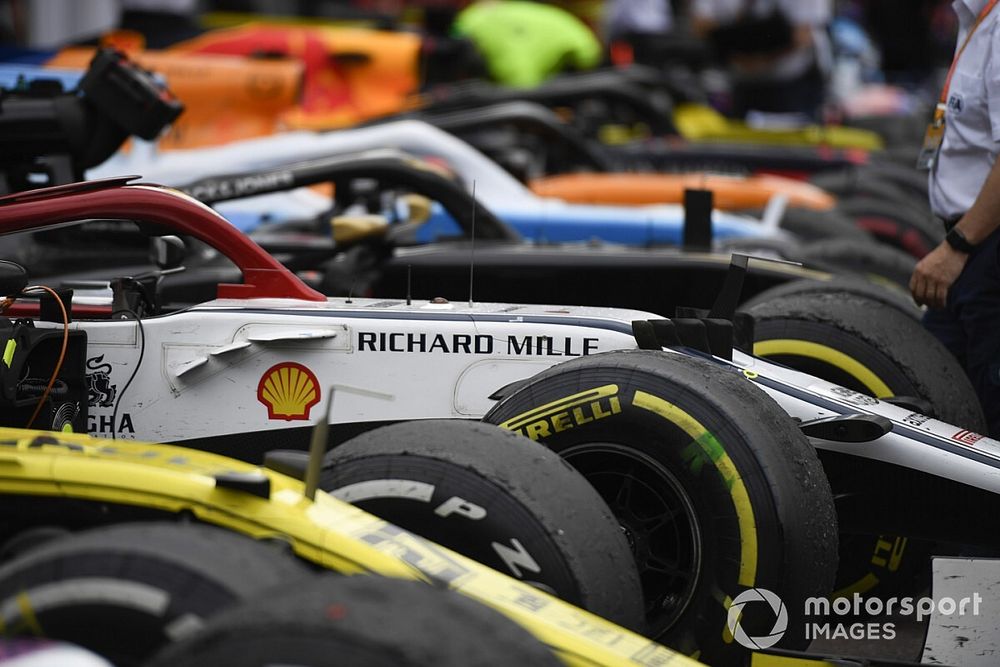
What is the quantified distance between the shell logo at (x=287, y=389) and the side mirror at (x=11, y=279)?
0.64 m

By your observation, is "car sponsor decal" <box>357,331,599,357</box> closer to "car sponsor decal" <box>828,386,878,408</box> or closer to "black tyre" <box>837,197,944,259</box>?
"car sponsor decal" <box>828,386,878,408</box>

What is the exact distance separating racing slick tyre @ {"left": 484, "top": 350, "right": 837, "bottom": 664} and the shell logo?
607 mm

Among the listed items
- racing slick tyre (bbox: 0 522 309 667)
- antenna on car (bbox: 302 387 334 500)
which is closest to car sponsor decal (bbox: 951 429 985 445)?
antenna on car (bbox: 302 387 334 500)

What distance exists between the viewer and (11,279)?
351cm

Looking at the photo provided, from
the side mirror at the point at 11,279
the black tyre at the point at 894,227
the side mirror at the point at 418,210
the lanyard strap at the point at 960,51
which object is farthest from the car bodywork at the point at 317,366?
the black tyre at the point at 894,227

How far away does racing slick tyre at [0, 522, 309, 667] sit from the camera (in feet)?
6.75

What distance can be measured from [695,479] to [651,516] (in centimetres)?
20

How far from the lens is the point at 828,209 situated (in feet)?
26.6

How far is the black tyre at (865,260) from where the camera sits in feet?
21.0

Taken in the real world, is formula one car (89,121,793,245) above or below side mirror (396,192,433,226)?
below

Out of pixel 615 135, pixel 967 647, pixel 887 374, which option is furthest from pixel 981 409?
pixel 615 135

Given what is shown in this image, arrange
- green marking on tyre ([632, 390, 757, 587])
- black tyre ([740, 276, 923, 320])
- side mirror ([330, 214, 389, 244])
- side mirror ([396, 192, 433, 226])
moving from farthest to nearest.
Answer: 1. side mirror ([396, 192, 433, 226])
2. side mirror ([330, 214, 389, 244])
3. black tyre ([740, 276, 923, 320])
4. green marking on tyre ([632, 390, 757, 587])

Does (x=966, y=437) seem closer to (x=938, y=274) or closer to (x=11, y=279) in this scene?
(x=938, y=274)

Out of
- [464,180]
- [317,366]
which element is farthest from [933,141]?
[464,180]
